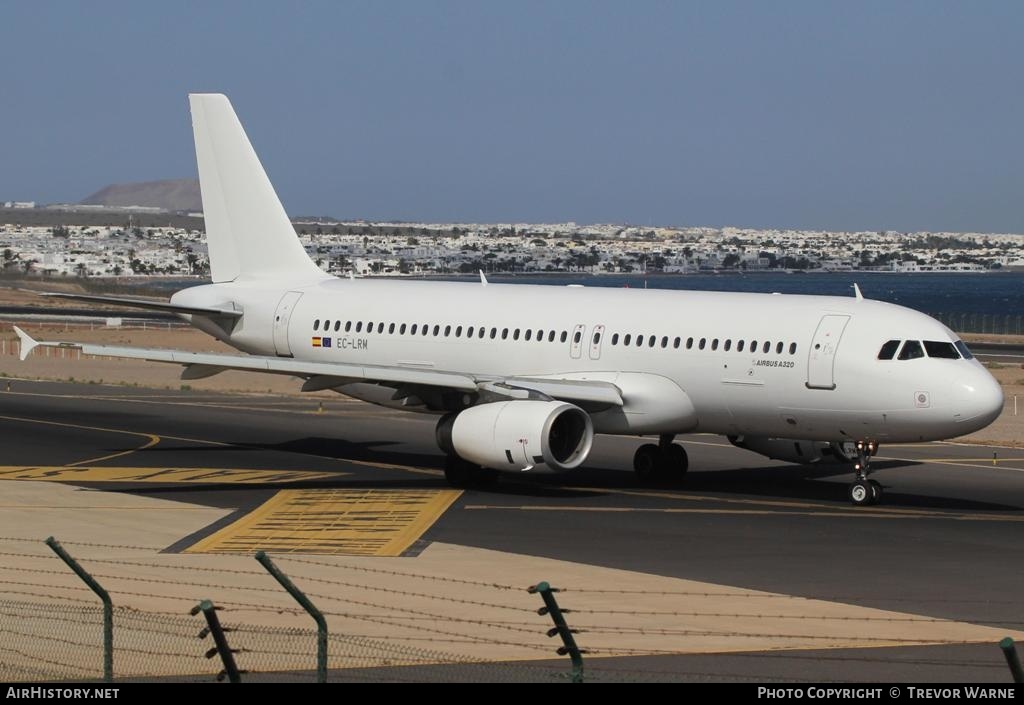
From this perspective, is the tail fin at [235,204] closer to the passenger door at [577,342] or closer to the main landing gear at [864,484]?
the passenger door at [577,342]

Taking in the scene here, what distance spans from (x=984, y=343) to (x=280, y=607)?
90630 millimetres

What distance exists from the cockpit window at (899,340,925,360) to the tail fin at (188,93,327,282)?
17.8 m

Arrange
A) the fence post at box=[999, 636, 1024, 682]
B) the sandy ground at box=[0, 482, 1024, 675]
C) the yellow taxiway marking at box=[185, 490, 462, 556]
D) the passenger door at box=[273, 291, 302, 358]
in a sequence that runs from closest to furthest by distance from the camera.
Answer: the fence post at box=[999, 636, 1024, 682]
the sandy ground at box=[0, 482, 1024, 675]
the yellow taxiway marking at box=[185, 490, 462, 556]
the passenger door at box=[273, 291, 302, 358]

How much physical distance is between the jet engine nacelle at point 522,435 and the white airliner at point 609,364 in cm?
4

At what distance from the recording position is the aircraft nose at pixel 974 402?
111ft

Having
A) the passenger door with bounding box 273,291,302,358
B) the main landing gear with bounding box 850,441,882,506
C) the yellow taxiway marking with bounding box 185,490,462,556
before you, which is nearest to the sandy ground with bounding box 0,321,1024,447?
the main landing gear with bounding box 850,441,882,506

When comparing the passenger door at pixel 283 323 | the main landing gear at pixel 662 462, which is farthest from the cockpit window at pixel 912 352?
the passenger door at pixel 283 323

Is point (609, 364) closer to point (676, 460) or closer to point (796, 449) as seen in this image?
point (676, 460)

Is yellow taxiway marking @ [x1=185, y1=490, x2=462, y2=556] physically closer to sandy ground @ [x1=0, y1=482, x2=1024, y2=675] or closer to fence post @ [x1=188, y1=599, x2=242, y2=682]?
sandy ground @ [x1=0, y1=482, x2=1024, y2=675]

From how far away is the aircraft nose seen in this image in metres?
33.8

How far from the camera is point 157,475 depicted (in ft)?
132

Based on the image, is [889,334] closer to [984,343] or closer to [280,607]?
[280,607]

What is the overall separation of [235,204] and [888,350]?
20026 mm

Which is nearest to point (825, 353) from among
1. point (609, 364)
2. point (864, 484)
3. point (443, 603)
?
point (864, 484)
